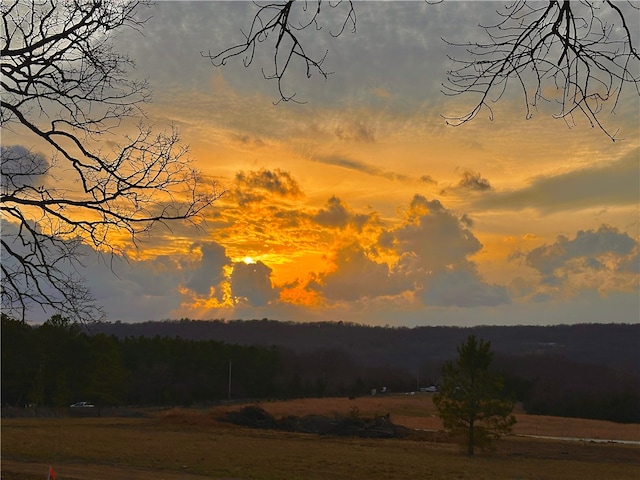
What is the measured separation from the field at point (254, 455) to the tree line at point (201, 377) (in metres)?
5.84

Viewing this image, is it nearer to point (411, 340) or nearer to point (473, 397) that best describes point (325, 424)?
point (473, 397)

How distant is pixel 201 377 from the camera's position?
262ft

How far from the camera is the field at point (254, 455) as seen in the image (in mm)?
25922

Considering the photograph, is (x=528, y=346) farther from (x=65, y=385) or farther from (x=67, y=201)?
(x=67, y=201)

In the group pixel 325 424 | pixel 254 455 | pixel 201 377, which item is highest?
pixel 201 377

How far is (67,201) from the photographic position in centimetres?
734

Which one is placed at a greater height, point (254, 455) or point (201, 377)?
point (201, 377)

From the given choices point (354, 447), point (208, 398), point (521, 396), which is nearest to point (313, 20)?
point (354, 447)

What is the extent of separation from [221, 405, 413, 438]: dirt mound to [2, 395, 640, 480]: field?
2077mm

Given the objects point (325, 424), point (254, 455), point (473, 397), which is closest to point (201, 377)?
point (325, 424)

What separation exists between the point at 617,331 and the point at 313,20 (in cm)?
15779

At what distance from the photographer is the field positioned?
25.9 metres

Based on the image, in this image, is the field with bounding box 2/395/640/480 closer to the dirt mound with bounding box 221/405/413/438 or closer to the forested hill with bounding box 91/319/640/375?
the dirt mound with bounding box 221/405/413/438

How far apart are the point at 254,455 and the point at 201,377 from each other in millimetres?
49366
